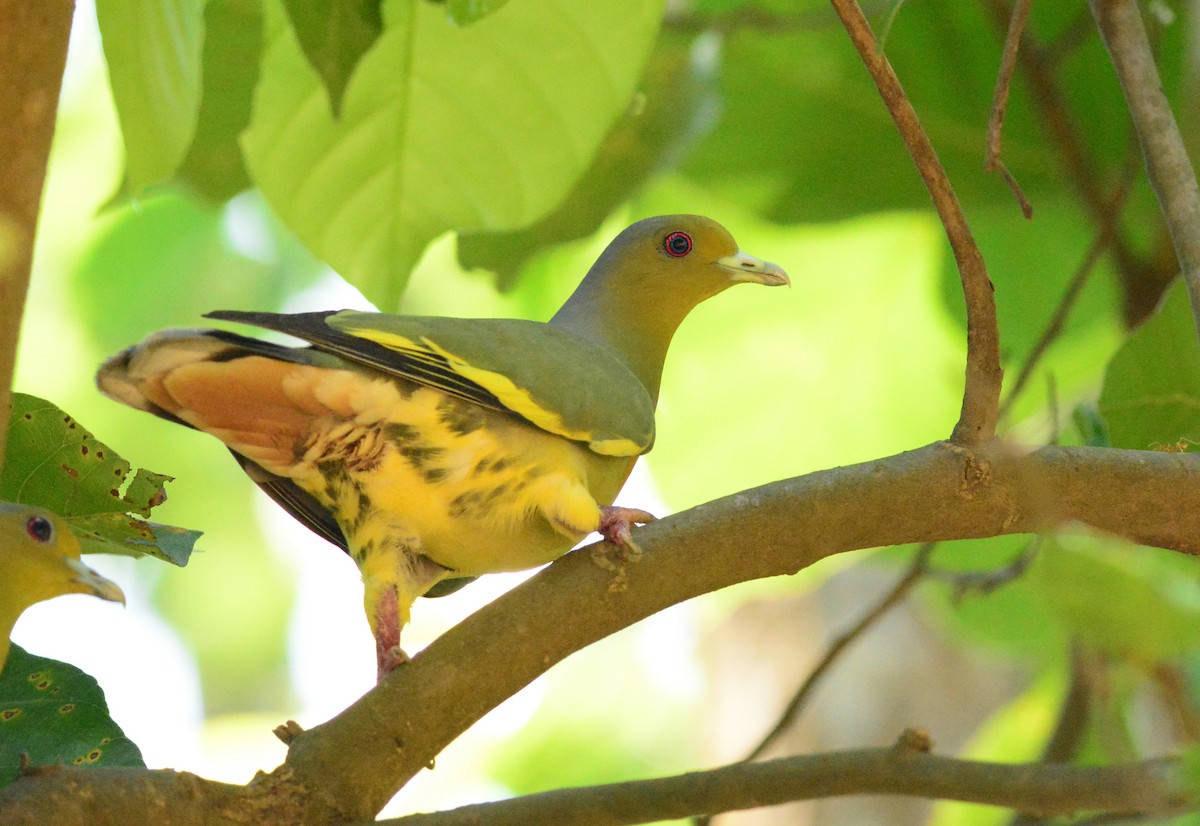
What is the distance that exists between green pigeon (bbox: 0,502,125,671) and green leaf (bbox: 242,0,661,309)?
745 mm

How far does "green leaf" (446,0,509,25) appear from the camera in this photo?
183cm

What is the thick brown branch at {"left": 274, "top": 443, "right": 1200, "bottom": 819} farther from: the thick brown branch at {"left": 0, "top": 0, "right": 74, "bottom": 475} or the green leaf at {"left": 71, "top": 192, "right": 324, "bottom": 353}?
the green leaf at {"left": 71, "top": 192, "right": 324, "bottom": 353}

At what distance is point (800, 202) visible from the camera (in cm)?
343

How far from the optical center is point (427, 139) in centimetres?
257

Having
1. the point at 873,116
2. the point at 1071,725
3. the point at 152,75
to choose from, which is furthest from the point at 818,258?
the point at 152,75

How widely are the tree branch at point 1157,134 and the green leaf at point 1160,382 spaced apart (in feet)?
0.45

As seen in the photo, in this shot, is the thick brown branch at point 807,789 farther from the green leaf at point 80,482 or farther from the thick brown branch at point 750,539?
the green leaf at point 80,482

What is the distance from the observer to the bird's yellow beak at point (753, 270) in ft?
9.27

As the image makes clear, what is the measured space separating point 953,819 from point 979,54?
185 centimetres

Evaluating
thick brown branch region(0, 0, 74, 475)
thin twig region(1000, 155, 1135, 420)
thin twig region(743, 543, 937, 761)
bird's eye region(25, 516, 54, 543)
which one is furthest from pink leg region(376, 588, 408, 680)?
thin twig region(1000, 155, 1135, 420)

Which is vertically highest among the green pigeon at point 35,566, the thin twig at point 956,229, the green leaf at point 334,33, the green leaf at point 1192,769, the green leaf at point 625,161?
the green leaf at point 625,161

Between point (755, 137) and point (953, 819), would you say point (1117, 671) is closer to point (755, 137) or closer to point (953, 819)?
point (953, 819)

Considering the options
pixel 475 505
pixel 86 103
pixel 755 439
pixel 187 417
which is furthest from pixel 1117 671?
pixel 86 103

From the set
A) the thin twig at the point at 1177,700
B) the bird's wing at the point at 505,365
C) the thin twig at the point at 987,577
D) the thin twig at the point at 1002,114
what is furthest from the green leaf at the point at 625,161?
the thin twig at the point at 1177,700
